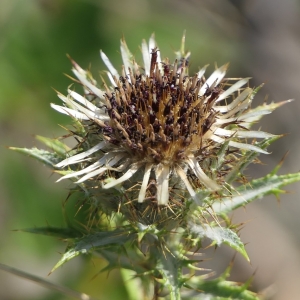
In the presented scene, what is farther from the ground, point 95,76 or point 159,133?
point 95,76

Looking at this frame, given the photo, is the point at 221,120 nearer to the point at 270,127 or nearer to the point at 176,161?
the point at 176,161

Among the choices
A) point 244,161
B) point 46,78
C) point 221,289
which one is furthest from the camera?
point 46,78

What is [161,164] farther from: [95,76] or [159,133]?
[95,76]

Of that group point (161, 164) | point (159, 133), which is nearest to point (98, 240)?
point (161, 164)

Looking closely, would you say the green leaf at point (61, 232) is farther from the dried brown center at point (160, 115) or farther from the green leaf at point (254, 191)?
the green leaf at point (254, 191)

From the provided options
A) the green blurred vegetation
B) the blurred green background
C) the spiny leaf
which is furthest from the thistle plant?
the blurred green background

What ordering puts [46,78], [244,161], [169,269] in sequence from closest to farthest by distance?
[244,161], [169,269], [46,78]

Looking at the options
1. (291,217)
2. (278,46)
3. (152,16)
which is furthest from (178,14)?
(291,217)
